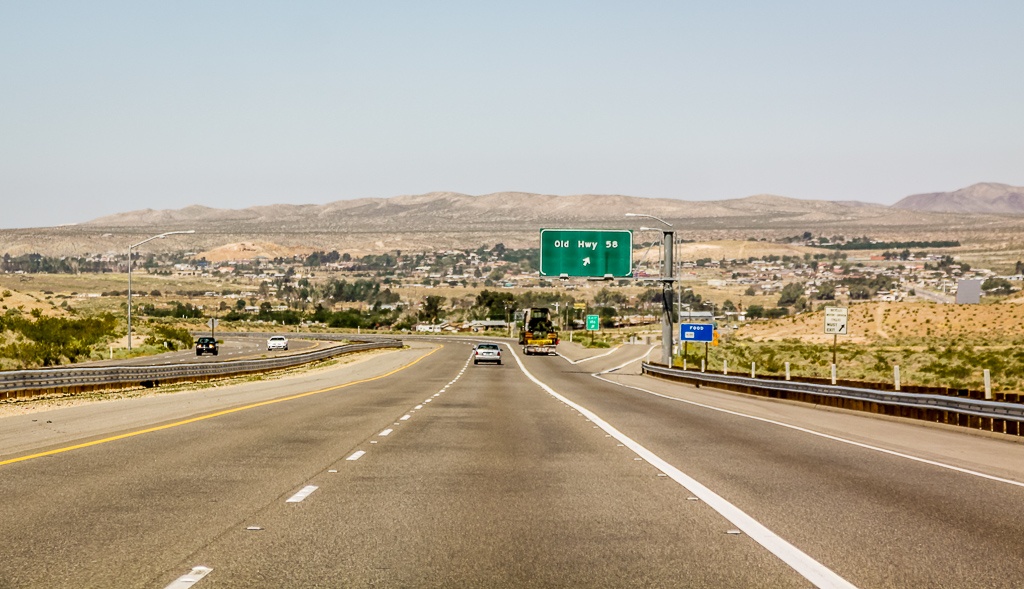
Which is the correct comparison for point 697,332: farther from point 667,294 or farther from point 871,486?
point 871,486

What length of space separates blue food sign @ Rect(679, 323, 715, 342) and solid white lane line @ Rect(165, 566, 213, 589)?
53216 millimetres

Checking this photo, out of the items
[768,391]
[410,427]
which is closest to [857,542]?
[410,427]

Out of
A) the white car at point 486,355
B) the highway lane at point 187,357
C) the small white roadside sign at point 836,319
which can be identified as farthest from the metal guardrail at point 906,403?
the white car at point 486,355

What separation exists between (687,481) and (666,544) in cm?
431

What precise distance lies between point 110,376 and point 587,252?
99.4 ft

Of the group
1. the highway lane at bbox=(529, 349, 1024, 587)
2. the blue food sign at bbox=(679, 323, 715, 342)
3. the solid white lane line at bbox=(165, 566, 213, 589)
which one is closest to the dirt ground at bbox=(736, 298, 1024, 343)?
the blue food sign at bbox=(679, 323, 715, 342)

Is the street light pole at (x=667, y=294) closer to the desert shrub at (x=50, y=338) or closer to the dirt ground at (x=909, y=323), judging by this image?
the desert shrub at (x=50, y=338)

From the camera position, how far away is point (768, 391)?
3928 cm

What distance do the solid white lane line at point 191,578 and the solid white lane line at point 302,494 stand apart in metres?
3.39

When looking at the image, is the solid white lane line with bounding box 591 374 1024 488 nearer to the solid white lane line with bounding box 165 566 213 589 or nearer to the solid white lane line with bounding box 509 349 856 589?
the solid white lane line with bounding box 509 349 856 589

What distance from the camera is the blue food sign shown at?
60750 mm

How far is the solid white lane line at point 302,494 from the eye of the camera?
11547 millimetres

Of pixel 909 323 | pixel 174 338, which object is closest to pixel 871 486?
pixel 174 338

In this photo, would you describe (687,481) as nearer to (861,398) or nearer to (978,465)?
(978,465)
